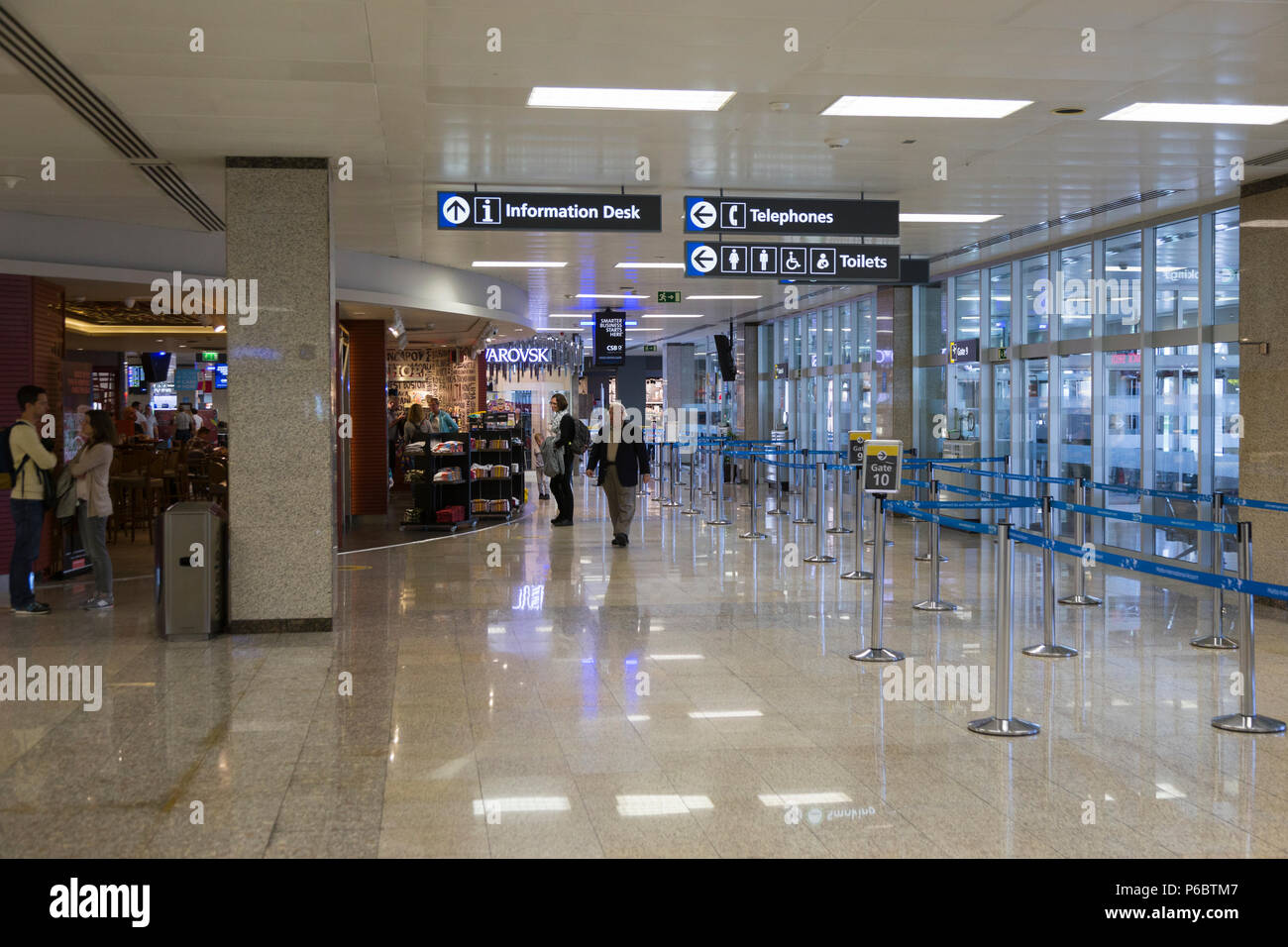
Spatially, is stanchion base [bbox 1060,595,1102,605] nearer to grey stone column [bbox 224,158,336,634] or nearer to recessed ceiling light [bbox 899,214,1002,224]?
recessed ceiling light [bbox 899,214,1002,224]

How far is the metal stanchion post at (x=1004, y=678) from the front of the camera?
215 inches

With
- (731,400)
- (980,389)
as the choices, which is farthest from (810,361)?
(980,389)

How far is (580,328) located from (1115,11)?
24.1 metres

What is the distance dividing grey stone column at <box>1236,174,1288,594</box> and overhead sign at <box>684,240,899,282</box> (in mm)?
2864

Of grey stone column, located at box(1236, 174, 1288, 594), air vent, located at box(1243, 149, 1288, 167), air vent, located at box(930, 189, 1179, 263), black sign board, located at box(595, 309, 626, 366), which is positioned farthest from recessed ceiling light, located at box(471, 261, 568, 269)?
air vent, located at box(1243, 149, 1288, 167)

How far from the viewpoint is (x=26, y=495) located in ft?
30.2

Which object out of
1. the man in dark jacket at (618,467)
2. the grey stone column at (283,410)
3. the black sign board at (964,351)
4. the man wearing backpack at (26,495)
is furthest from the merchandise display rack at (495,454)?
the grey stone column at (283,410)

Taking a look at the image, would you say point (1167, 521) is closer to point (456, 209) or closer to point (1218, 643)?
point (1218, 643)

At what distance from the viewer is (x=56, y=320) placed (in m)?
11.3

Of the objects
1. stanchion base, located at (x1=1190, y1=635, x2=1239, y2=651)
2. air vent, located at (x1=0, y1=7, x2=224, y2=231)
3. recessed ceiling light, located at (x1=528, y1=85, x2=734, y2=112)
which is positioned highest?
recessed ceiling light, located at (x1=528, y1=85, x2=734, y2=112)

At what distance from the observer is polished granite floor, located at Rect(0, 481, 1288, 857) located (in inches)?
164

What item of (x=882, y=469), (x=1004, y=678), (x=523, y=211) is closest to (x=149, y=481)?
(x=523, y=211)

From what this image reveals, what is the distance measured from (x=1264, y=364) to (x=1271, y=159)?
1.62 metres

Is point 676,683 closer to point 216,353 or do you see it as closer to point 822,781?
point 822,781
